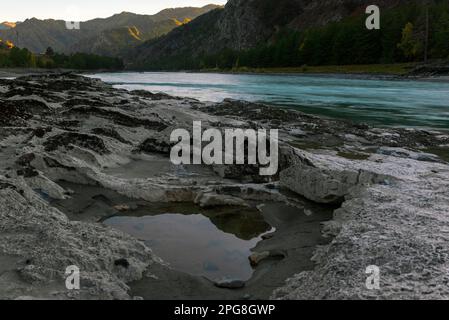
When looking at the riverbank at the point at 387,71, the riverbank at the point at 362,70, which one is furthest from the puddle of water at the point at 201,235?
the riverbank at the point at 362,70

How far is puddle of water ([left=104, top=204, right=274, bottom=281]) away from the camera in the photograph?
19.0ft

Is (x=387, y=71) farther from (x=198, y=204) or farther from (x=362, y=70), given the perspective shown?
(x=198, y=204)

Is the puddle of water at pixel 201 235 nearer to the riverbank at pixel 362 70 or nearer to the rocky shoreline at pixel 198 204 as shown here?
the rocky shoreline at pixel 198 204

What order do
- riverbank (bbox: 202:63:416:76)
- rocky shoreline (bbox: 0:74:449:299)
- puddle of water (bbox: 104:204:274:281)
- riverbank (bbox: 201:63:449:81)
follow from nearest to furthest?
rocky shoreline (bbox: 0:74:449:299)
puddle of water (bbox: 104:204:274:281)
riverbank (bbox: 201:63:449:81)
riverbank (bbox: 202:63:416:76)

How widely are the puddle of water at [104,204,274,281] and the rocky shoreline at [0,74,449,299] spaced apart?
0.96 feet

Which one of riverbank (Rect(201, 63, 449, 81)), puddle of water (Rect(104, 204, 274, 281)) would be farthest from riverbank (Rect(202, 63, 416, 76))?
puddle of water (Rect(104, 204, 274, 281))

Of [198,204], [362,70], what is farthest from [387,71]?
[198,204]

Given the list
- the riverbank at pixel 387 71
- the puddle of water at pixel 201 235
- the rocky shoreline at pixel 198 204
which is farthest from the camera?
the riverbank at pixel 387 71

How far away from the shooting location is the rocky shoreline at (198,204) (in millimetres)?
4676

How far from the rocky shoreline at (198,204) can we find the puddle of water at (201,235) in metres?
0.29

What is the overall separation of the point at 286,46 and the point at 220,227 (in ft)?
392

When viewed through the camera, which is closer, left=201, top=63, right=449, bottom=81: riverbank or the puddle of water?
the puddle of water

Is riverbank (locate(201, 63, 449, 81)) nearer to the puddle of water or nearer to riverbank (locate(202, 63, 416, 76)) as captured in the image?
riverbank (locate(202, 63, 416, 76))
